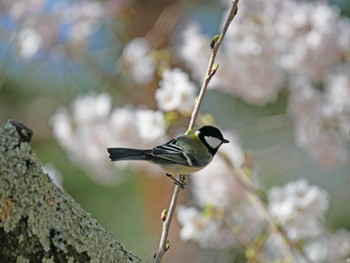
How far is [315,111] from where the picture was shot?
6.69 feet

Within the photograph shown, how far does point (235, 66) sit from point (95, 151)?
528 mm

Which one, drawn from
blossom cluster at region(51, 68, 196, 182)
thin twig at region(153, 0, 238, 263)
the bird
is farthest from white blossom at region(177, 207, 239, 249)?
thin twig at region(153, 0, 238, 263)

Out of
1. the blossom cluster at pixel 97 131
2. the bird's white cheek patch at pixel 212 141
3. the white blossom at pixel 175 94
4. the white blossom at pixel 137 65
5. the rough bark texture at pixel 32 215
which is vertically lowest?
the rough bark texture at pixel 32 215

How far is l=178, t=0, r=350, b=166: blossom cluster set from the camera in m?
2.04

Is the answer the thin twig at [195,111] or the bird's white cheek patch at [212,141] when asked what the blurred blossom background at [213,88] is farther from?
the thin twig at [195,111]

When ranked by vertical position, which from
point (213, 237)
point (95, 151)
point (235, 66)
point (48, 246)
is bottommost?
point (48, 246)

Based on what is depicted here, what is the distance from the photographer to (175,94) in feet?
6.11

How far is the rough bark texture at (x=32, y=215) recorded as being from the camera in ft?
2.17

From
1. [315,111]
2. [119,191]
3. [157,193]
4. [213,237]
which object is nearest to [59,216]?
[213,237]

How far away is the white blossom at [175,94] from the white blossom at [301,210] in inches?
13.9

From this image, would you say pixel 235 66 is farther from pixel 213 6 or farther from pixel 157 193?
pixel 213 6

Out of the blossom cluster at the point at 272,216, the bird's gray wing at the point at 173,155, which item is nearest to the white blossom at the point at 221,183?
the blossom cluster at the point at 272,216

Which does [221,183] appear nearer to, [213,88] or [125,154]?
[213,88]

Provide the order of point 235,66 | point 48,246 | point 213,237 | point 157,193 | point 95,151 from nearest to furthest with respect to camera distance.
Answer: point 48,246 → point 213,237 → point 235,66 → point 95,151 → point 157,193
